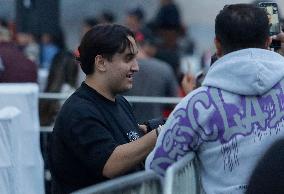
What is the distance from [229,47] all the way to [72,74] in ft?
20.0

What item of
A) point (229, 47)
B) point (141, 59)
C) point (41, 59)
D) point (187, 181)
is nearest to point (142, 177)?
point (187, 181)

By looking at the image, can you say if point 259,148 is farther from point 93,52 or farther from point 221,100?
point 93,52

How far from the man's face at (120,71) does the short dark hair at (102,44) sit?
2cm

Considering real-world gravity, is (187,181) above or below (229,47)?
below

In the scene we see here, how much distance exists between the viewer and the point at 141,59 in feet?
35.1

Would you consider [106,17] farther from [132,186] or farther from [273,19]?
[132,186]

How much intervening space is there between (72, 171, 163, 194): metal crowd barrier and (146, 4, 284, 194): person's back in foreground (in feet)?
1.08

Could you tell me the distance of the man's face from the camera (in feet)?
17.9

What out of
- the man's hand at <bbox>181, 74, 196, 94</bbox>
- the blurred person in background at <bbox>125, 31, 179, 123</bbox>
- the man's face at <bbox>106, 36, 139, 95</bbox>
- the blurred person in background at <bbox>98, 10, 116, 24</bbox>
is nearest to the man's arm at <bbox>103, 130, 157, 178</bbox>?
the man's face at <bbox>106, 36, 139, 95</bbox>

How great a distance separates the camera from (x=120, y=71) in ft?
17.9

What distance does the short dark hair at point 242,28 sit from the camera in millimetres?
4902

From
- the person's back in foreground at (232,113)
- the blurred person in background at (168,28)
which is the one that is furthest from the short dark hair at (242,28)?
the blurred person in background at (168,28)

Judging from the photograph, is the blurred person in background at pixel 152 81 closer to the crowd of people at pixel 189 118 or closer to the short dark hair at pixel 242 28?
the crowd of people at pixel 189 118

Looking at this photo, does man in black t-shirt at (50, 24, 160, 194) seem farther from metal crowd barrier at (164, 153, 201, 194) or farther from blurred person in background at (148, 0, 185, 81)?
blurred person in background at (148, 0, 185, 81)
